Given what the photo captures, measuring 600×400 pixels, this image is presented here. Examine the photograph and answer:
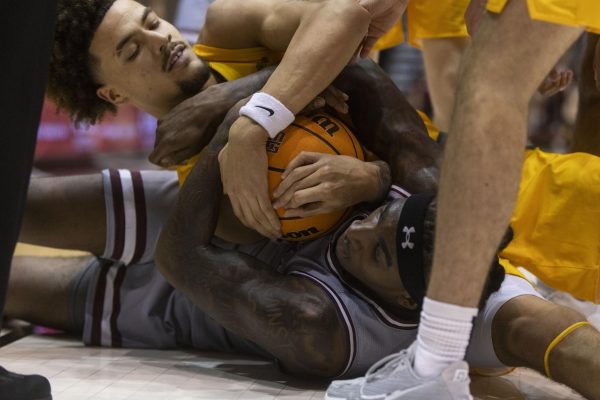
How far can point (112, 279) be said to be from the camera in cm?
374

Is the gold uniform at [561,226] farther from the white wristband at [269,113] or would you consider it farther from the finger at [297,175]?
the white wristband at [269,113]

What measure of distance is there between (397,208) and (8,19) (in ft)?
4.05

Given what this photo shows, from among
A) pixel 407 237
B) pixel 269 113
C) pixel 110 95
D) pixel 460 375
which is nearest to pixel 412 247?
pixel 407 237

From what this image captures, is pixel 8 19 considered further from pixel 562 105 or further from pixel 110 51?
pixel 562 105

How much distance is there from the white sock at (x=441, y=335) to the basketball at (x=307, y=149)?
2.82 feet

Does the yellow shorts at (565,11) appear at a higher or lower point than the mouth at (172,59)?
higher

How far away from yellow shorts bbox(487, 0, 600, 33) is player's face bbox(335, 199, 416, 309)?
772 millimetres

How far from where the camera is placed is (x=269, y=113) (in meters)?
2.90

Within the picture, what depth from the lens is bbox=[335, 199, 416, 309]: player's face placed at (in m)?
2.67

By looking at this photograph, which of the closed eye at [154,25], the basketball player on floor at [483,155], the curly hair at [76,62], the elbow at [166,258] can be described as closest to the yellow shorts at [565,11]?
the basketball player on floor at [483,155]

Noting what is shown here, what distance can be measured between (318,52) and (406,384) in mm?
1218

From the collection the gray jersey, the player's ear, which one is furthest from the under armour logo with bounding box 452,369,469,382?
the player's ear

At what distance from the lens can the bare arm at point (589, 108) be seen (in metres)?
3.65

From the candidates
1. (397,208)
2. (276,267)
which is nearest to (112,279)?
(276,267)
